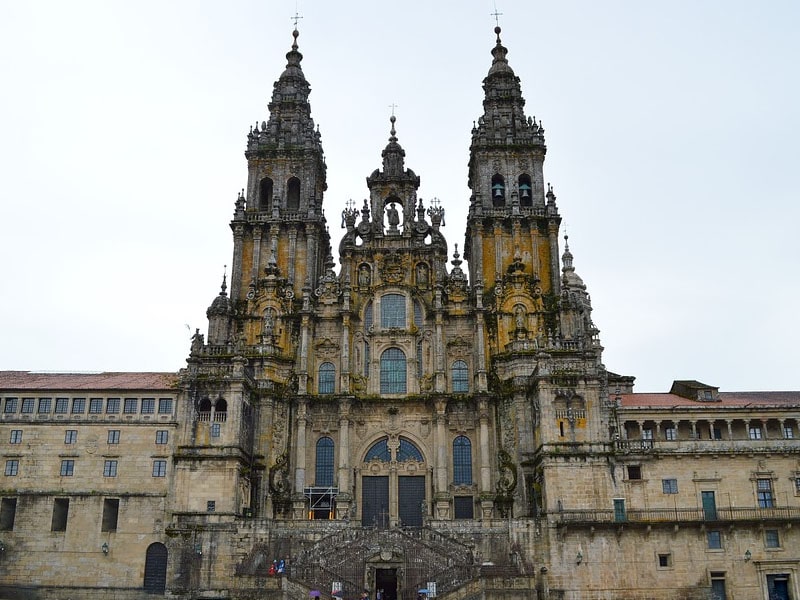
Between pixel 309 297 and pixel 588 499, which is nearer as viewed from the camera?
pixel 588 499

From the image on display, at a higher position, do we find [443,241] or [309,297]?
[443,241]

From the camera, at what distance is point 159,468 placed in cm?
5244

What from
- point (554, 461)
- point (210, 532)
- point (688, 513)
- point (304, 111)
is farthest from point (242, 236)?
point (688, 513)

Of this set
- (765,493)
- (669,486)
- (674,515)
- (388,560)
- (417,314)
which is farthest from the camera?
(417,314)

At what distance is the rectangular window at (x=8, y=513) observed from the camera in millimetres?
51844

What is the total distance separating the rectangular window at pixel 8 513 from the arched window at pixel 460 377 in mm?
29675

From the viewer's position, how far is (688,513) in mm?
49469

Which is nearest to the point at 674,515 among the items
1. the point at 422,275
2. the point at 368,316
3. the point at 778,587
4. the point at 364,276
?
the point at 778,587

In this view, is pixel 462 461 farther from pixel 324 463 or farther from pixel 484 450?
pixel 324 463

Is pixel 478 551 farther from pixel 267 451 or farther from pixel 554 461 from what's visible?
pixel 267 451

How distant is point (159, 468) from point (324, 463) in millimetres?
11139

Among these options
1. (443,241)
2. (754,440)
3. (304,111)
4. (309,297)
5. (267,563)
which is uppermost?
(304,111)

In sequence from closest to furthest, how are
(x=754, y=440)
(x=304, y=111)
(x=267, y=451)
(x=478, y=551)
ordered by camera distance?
1. (x=478, y=551)
2. (x=754, y=440)
3. (x=267, y=451)
4. (x=304, y=111)

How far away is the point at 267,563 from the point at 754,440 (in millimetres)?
Answer: 30587
